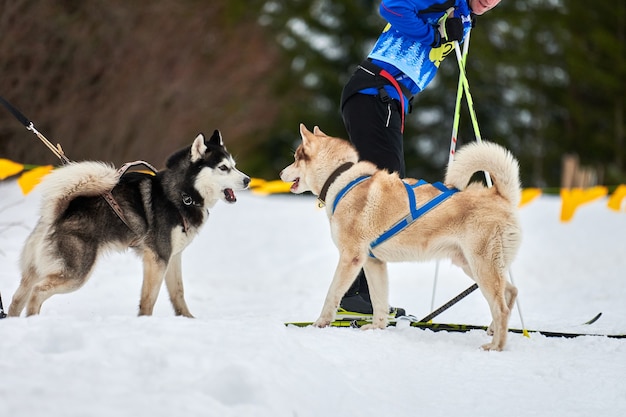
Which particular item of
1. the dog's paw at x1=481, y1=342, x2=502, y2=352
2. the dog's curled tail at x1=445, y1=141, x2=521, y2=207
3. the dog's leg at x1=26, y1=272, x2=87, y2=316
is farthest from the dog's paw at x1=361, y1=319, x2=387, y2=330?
the dog's leg at x1=26, y1=272, x2=87, y2=316

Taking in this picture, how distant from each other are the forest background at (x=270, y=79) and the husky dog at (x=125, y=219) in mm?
5866

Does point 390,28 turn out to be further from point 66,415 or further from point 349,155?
point 66,415

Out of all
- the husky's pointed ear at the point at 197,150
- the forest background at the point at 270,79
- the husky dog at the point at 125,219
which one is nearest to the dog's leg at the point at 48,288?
the husky dog at the point at 125,219

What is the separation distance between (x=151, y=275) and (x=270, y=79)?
55.6ft

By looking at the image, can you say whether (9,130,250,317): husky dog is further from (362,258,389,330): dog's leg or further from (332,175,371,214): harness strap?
(362,258,389,330): dog's leg

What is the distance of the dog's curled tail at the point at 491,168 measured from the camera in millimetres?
3938

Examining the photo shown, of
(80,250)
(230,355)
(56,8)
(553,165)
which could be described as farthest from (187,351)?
(553,165)

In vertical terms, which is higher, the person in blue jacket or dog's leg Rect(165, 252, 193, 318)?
the person in blue jacket

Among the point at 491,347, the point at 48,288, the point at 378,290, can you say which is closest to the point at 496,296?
the point at 491,347

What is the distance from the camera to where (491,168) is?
13.0 ft

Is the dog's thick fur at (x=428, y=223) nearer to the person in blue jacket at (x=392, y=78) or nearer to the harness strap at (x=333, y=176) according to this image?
the harness strap at (x=333, y=176)

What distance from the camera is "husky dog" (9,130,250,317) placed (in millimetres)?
3910

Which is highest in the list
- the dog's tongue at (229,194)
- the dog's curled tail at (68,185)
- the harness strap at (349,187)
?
the harness strap at (349,187)

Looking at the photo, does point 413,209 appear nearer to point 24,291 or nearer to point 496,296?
point 496,296
